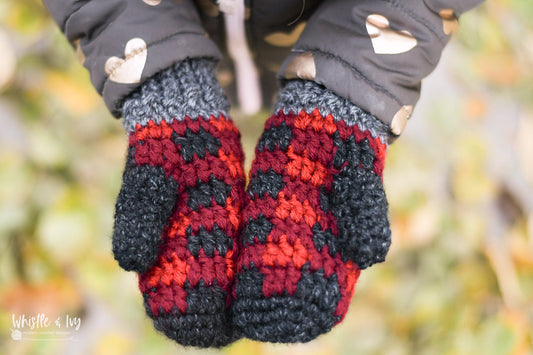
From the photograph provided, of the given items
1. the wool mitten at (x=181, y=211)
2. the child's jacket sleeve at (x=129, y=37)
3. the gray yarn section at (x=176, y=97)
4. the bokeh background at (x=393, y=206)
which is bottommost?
the bokeh background at (x=393, y=206)

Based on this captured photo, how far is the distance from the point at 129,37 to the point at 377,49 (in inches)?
9.7

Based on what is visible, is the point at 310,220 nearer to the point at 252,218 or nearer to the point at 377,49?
the point at 252,218

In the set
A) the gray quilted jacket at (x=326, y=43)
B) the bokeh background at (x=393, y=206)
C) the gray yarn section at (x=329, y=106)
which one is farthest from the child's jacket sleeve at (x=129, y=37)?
the bokeh background at (x=393, y=206)

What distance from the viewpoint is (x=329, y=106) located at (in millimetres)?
444

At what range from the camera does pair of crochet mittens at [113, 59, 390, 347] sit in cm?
40

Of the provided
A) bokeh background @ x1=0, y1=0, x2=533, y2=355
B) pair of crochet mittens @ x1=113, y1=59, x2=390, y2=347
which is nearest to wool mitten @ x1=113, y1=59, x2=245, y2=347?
pair of crochet mittens @ x1=113, y1=59, x2=390, y2=347

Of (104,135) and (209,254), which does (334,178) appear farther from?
(104,135)

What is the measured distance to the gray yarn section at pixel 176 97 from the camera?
1.48 ft

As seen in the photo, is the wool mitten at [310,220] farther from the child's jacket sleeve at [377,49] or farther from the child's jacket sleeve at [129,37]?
the child's jacket sleeve at [129,37]

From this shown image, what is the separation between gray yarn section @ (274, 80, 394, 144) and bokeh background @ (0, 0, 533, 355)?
54 cm

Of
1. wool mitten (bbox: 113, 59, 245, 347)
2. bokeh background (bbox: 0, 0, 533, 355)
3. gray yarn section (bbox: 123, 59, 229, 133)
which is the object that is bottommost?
bokeh background (bbox: 0, 0, 533, 355)

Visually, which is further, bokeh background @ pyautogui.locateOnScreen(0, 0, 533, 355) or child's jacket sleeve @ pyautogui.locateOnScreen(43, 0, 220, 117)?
bokeh background @ pyautogui.locateOnScreen(0, 0, 533, 355)

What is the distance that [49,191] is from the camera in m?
1.08

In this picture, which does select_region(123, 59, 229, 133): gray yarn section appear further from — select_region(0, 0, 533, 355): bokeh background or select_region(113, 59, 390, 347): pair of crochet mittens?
select_region(0, 0, 533, 355): bokeh background
